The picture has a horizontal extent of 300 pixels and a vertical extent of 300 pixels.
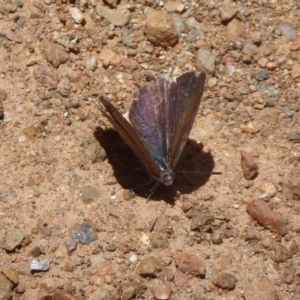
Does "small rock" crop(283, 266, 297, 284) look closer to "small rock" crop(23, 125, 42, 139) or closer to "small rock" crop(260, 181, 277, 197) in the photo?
"small rock" crop(260, 181, 277, 197)

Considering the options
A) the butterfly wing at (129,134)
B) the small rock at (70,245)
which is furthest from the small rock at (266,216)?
the small rock at (70,245)

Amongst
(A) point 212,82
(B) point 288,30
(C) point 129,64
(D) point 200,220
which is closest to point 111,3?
(C) point 129,64

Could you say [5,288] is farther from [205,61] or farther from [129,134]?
[205,61]

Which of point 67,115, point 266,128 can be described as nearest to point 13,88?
point 67,115

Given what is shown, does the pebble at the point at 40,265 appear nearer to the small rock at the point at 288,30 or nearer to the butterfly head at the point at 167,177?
the butterfly head at the point at 167,177

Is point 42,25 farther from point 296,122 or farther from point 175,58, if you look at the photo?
point 296,122

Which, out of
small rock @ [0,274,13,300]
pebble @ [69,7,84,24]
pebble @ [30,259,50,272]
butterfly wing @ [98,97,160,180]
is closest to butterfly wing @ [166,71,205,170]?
butterfly wing @ [98,97,160,180]

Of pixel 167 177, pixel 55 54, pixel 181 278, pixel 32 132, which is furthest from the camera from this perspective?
pixel 55 54
